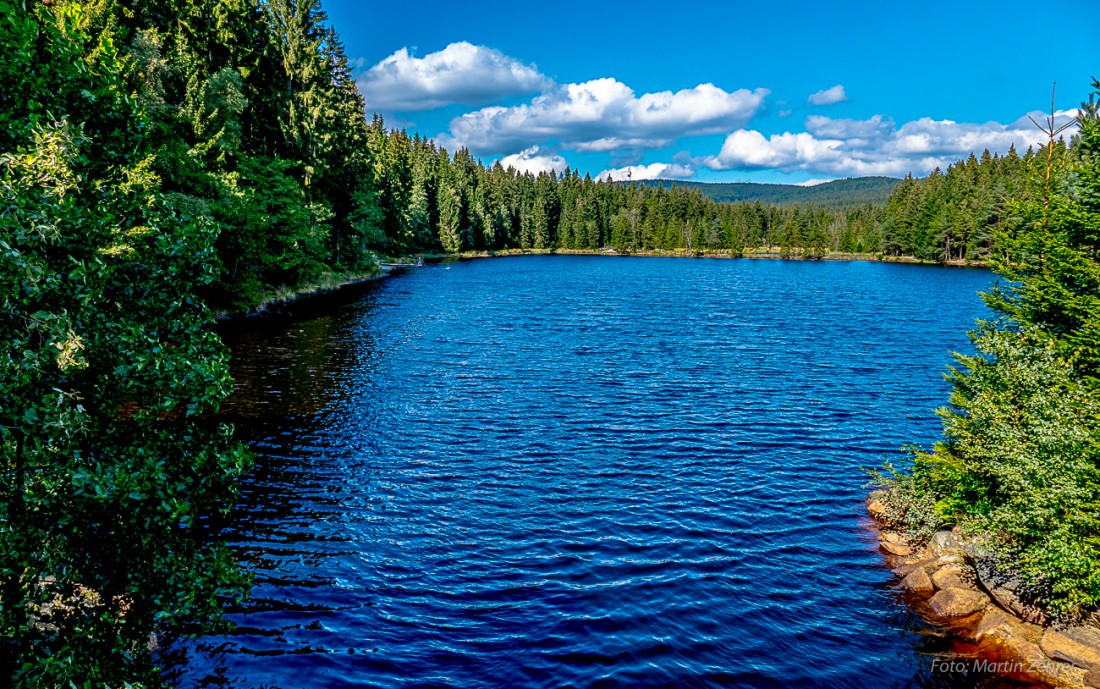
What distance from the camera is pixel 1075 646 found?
14789 mm

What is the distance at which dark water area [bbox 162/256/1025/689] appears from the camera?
15.4 metres

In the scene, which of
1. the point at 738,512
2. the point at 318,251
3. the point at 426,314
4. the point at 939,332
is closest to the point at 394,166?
the point at 318,251

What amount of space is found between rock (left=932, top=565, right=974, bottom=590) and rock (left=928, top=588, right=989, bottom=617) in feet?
1.00

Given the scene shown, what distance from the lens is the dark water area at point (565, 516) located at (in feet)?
50.6

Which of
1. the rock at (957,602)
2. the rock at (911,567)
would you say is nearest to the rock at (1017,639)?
the rock at (957,602)

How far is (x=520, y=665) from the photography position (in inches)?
588

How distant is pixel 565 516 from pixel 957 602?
40.0 ft

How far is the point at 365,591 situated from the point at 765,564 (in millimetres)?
12520

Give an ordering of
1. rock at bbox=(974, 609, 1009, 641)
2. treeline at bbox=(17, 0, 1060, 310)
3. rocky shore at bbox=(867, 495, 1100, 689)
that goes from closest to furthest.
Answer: rocky shore at bbox=(867, 495, 1100, 689)
rock at bbox=(974, 609, 1009, 641)
treeline at bbox=(17, 0, 1060, 310)

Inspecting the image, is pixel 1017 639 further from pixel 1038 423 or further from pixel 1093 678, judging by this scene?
pixel 1038 423

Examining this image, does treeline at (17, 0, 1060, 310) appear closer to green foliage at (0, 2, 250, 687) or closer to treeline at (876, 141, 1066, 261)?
green foliage at (0, 2, 250, 687)

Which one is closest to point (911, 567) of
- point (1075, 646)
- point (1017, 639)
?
point (1017, 639)

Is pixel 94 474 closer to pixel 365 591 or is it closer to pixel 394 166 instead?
pixel 365 591

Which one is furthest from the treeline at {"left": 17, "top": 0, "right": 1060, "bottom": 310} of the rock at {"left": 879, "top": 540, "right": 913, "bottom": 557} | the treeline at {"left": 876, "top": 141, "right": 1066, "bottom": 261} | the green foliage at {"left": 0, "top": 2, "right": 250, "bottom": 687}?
the treeline at {"left": 876, "top": 141, "right": 1066, "bottom": 261}
